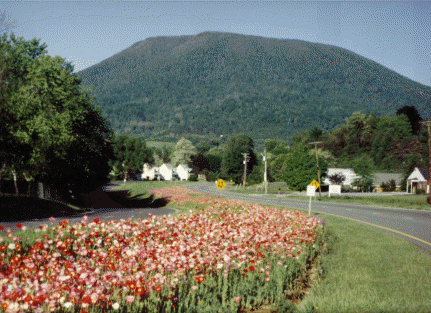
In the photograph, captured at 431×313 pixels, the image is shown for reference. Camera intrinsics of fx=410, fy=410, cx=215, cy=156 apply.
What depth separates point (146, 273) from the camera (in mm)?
6867

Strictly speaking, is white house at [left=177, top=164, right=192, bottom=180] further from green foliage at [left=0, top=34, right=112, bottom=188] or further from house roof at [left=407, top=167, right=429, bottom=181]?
green foliage at [left=0, top=34, right=112, bottom=188]

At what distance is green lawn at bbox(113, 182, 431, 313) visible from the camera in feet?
21.7

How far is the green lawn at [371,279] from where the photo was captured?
661 centimetres

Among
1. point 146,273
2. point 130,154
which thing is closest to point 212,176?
point 130,154

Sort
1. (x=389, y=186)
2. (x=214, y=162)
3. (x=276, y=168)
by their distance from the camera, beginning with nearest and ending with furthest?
(x=389, y=186), (x=276, y=168), (x=214, y=162)

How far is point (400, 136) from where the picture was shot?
125 meters

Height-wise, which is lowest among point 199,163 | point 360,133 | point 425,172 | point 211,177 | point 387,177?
point 211,177

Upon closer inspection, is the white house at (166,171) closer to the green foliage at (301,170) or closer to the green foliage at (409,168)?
Result: the green foliage at (409,168)

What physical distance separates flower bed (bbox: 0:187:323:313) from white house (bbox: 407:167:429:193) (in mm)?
80735

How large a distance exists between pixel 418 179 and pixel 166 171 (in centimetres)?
10207

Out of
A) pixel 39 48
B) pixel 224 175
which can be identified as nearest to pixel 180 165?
pixel 224 175

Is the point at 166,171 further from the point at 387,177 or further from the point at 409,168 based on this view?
the point at 409,168

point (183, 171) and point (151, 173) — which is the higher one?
point (183, 171)

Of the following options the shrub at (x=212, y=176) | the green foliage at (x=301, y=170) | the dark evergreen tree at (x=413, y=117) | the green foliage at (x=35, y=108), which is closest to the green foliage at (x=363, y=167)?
the green foliage at (x=301, y=170)
